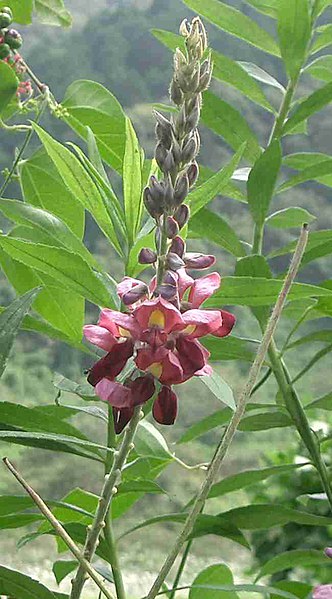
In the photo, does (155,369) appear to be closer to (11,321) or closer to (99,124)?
(11,321)

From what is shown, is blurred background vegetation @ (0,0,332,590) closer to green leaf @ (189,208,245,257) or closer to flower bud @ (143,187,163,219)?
green leaf @ (189,208,245,257)

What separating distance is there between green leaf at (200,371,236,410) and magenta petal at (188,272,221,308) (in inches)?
1.4

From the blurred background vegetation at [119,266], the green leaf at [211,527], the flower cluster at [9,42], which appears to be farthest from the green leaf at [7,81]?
the blurred background vegetation at [119,266]

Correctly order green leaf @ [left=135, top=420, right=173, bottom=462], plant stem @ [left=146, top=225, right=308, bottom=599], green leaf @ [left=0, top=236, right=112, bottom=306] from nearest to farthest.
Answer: plant stem @ [left=146, top=225, right=308, bottom=599] < green leaf @ [left=0, top=236, right=112, bottom=306] < green leaf @ [left=135, top=420, right=173, bottom=462]

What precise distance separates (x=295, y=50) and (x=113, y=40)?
425 cm

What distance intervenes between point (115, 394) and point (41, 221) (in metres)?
0.17

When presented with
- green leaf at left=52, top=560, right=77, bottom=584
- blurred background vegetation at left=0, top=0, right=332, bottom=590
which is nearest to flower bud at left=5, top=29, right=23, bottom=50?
green leaf at left=52, top=560, right=77, bottom=584

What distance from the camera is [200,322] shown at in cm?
33

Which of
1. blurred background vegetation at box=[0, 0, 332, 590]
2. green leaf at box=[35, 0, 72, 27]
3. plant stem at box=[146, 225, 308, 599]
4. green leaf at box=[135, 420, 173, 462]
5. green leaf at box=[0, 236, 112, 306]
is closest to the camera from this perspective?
plant stem at box=[146, 225, 308, 599]

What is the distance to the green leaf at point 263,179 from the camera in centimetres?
54

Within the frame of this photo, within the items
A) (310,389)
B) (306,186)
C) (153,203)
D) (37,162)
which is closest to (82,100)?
(37,162)

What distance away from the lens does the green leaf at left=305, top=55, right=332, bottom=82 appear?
68 centimetres

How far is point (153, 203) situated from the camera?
34 centimetres

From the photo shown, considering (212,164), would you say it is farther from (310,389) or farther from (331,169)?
(331,169)
